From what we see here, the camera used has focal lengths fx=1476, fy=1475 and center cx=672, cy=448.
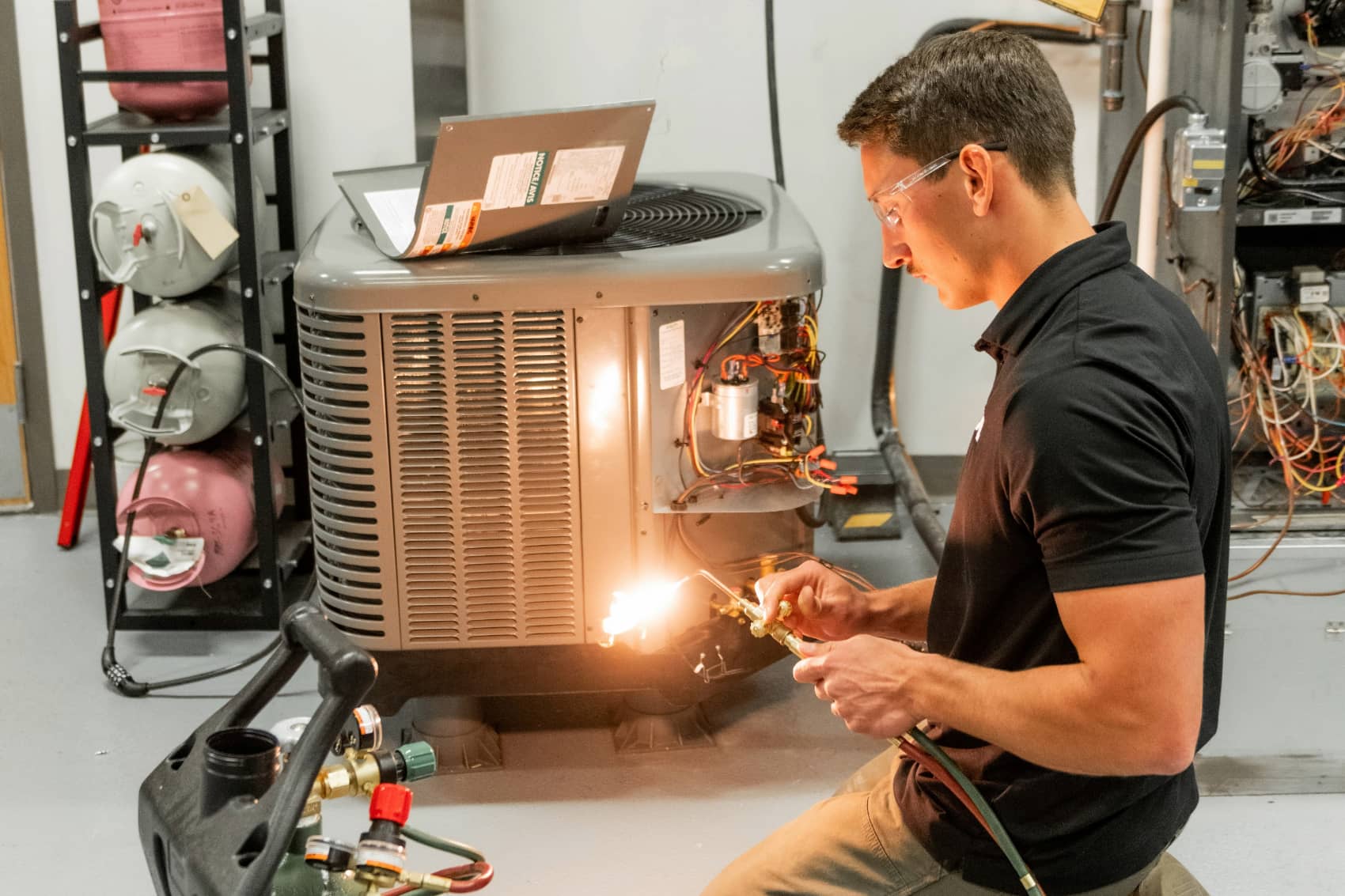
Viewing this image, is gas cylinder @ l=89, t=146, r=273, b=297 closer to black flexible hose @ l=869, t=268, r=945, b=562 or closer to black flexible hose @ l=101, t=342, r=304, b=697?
black flexible hose @ l=101, t=342, r=304, b=697

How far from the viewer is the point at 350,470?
8.45 feet

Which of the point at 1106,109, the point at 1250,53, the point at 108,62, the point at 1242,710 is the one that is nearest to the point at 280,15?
the point at 108,62

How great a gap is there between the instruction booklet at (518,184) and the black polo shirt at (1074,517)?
43.1 inches

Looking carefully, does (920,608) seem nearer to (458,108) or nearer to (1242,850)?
(1242,850)

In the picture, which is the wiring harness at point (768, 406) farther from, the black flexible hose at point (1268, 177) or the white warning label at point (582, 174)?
the black flexible hose at point (1268, 177)

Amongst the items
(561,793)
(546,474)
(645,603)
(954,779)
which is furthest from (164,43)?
(954,779)

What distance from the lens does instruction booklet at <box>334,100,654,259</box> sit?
93.0 inches

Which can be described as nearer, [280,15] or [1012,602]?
[1012,602]

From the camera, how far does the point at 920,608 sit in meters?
1.75

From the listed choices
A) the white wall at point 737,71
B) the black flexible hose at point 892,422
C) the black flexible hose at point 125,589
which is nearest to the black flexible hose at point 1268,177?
the white wall at point 737,71

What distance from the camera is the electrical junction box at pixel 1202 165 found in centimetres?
285

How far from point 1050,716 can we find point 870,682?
0.61 ft

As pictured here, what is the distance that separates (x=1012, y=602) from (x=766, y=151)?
8.06 ft

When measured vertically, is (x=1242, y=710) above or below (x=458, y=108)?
below
